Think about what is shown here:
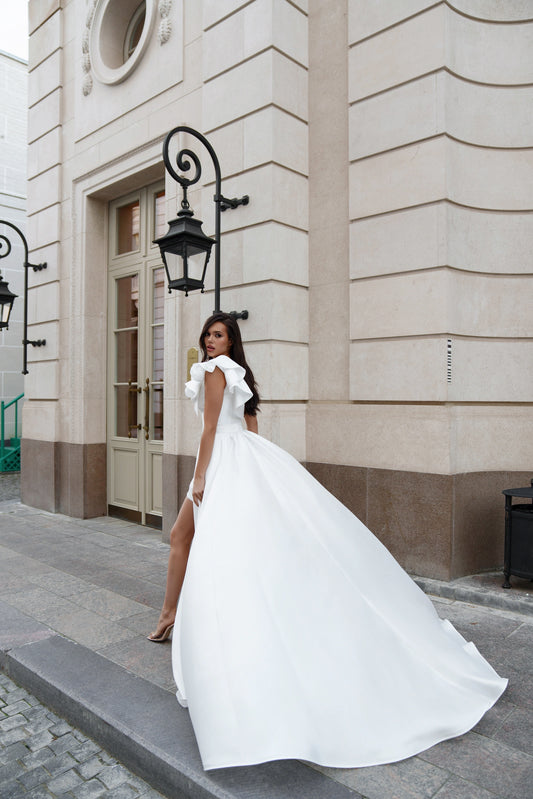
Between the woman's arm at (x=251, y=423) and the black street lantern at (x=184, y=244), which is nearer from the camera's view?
the woman's arm at (x=251, y=423)

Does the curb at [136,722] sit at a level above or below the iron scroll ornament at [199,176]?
below

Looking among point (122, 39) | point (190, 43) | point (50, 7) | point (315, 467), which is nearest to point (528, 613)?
point (315, 467)

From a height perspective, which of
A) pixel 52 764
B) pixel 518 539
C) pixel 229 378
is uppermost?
pixel 229 378

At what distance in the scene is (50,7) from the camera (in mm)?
8500

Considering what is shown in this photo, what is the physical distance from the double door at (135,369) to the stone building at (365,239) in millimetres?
49

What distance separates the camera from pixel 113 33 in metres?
7.77

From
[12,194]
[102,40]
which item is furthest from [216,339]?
[12,194]

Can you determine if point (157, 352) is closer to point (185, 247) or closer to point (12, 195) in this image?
point (185, 247)

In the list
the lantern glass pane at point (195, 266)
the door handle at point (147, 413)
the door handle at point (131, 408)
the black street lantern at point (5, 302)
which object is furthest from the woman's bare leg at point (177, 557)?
the black street lantern at point (5, 302)

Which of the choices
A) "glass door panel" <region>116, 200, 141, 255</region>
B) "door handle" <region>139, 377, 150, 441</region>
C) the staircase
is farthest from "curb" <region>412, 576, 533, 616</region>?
A: the staircase

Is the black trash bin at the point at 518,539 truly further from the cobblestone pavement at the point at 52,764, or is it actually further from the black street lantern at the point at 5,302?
the black street lantern at the point at 5,302

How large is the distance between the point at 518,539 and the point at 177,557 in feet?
8.50

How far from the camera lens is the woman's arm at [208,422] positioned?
3361 mm

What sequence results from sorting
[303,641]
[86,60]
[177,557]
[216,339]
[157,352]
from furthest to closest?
[86,60]
[157,352]
[177,557]
[216,339]
[303,641]
